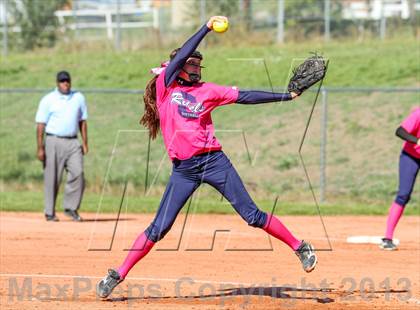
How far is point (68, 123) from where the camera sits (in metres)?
15.9

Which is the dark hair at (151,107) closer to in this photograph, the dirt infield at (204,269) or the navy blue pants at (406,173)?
the dirt infield at (204,269)

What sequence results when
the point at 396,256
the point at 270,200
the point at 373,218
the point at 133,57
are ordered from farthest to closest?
1. the point at 133,57
2. the point at 270,200
3. the point at 373,218
4. the point at 396,256

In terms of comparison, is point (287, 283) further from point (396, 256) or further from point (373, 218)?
point (373, 218)

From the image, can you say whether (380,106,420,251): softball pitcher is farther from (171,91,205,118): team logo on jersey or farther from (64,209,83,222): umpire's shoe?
(64,209,83,222): umpire's shoe

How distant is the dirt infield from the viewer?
9594 mm

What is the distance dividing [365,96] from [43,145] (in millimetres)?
11485

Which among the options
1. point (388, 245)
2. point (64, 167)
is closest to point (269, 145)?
point (64, 167)

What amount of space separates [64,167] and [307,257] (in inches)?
296

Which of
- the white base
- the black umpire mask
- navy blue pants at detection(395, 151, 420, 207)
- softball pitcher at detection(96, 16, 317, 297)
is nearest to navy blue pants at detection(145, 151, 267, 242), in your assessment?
softball pitcher at detection(96, 16, 317, 297)

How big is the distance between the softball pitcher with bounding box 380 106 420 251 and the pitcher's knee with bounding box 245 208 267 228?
3.90 m

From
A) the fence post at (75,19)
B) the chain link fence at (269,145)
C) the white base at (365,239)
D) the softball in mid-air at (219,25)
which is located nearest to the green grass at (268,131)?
the chain link fence at (269,145)

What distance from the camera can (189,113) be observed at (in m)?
9.12

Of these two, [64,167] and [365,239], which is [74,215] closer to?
[64,167]

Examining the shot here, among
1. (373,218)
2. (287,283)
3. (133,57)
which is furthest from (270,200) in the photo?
(133,57)
